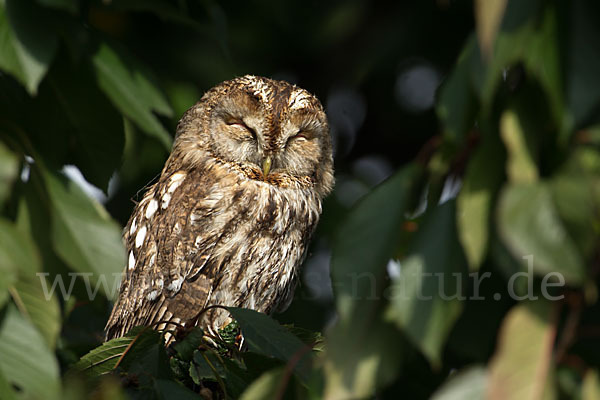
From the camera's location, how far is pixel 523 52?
104cm

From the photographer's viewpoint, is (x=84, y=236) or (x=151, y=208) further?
(x=151, y=208)

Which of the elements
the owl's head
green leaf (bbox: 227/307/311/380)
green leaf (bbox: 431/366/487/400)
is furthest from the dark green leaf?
the owl's head

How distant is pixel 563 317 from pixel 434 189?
12.1 inches

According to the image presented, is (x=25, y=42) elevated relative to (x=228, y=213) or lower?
elevated

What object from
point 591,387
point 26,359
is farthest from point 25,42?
point 591,387

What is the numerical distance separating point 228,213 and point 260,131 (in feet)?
1.42

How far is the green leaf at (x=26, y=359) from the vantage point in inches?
43.4

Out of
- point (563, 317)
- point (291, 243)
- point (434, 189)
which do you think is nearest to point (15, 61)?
point (434, 189)

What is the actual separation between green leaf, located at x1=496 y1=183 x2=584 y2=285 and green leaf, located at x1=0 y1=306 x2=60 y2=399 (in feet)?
2.33

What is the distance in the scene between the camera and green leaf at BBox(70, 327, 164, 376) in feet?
6.43

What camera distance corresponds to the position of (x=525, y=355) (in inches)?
40.7

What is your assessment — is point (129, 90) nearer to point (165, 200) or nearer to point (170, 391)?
point (170, 391)

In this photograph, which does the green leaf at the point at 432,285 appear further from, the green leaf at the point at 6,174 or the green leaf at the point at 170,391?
the green leaf at the point at 170,391

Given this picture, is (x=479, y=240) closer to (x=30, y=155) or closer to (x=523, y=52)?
(x=523, y=52)
